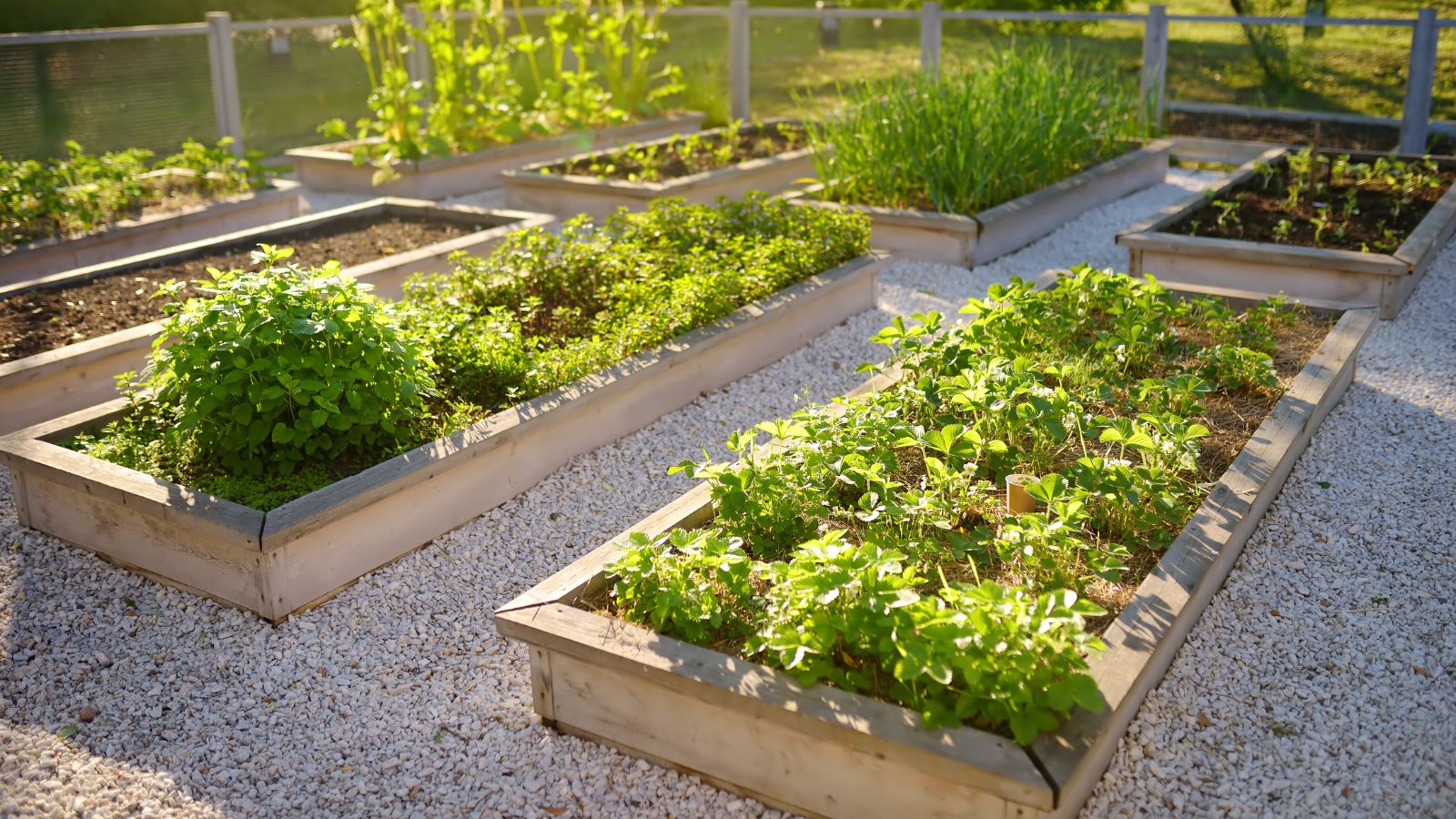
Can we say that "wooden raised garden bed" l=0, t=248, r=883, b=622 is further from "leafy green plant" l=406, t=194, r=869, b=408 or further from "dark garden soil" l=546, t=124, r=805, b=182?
"dark garden soil" l=546, t=124, r=805, b=182

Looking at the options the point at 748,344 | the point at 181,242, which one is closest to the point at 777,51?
the point at 181,242

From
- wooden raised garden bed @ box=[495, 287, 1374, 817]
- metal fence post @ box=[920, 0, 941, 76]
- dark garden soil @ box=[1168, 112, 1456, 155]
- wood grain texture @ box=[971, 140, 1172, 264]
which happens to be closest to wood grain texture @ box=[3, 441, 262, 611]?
wooden raised garden bed @ box=[495, 287, 1374, 817]

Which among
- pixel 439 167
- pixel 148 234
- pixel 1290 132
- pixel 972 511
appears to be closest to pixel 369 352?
pixel 972 511

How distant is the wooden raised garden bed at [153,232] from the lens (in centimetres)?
615

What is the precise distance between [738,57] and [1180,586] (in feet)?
30.1

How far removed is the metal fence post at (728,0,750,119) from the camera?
36.4ft

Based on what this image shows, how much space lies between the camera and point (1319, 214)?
6684 mm

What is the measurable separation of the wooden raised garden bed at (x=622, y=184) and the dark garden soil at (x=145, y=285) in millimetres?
1143

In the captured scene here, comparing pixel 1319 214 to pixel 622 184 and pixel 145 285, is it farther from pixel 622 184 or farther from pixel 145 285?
pixel 145 285

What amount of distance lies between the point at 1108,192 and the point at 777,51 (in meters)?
9.35

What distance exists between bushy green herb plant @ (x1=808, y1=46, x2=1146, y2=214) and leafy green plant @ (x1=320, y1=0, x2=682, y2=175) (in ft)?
8.35

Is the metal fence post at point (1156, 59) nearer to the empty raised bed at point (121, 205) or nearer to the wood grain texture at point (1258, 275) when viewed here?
the wood grain texture at point (1258, 275)

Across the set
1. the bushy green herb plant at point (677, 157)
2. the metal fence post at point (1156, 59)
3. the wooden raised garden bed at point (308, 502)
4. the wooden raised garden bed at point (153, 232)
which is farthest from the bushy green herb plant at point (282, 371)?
the metal fence post at point (1156, 59)

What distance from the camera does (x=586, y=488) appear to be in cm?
420
